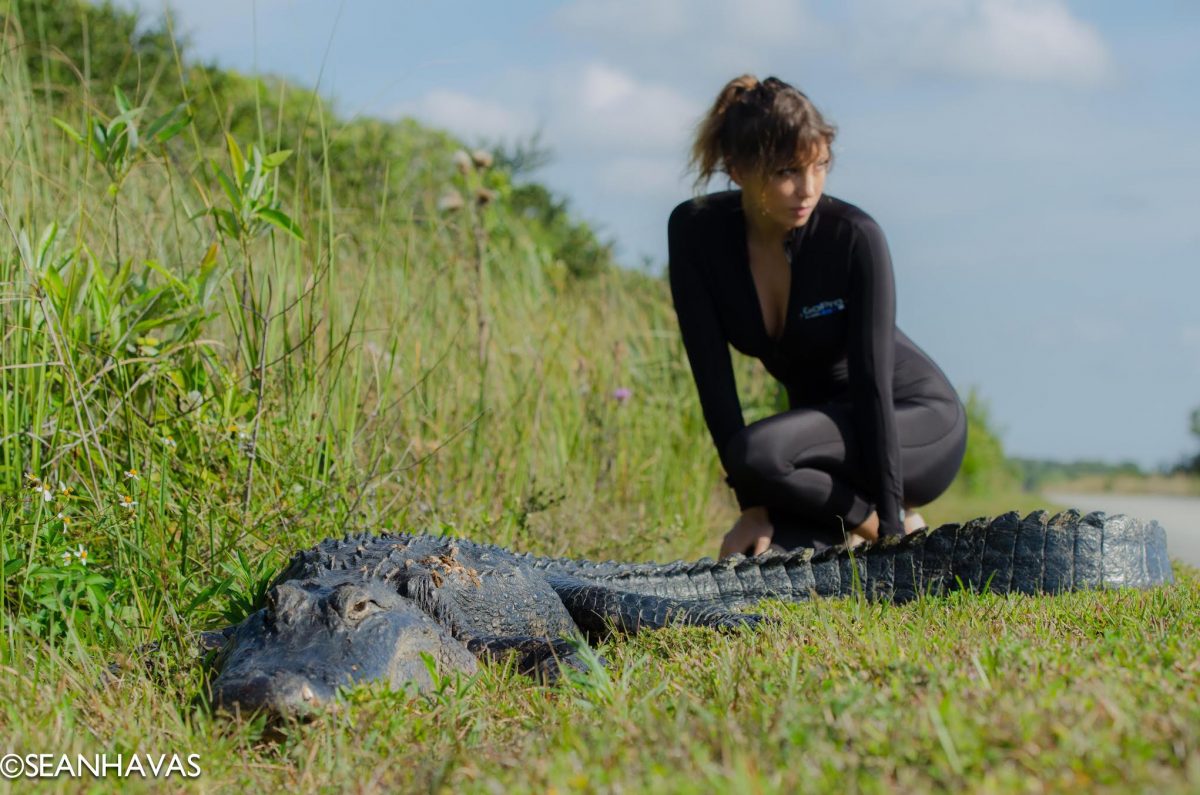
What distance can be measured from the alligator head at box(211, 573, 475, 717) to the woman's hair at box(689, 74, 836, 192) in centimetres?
237

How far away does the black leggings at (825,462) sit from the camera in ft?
16.2

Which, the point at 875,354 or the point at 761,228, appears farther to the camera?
the point at 761,228

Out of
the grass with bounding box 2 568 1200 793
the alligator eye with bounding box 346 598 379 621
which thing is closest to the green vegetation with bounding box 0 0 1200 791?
the grass with bounding box 2 568 1200 793

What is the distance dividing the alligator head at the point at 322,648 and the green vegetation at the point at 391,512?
3.6 inches

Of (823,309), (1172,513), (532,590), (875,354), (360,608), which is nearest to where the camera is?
(360,608)

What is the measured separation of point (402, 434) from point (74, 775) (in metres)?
2.74

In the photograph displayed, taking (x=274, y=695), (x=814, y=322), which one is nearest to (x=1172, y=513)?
(x=814, y=322)

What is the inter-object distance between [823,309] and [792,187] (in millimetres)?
636

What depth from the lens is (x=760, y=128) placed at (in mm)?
4539

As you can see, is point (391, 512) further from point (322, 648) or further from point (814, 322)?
point (814, 322)

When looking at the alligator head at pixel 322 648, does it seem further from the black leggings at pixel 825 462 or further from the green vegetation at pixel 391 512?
the black leggings at pixel 825 462

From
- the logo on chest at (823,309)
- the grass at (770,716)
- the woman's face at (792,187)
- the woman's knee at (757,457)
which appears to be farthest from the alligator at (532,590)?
the woman's face at (792,187)

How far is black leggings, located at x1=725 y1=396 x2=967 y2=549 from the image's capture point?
493 centimetres

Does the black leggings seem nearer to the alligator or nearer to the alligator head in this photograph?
the alligator
